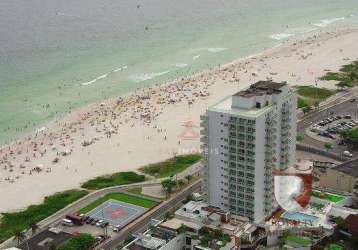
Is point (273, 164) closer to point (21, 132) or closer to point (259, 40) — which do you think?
point (21, 132)

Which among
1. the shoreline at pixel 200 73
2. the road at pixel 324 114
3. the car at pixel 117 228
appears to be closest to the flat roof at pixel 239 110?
the car at pixel 117 228

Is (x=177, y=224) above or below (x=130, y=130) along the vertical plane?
above

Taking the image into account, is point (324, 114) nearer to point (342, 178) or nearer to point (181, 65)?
point (342, 178)

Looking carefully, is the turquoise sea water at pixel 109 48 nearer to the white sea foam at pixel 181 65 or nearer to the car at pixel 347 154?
the white sea foam at pixel 181 65

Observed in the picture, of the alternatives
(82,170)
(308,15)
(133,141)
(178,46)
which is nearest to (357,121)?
(133,141)

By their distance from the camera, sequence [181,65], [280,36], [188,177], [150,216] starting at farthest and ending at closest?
[280,36] < [181,65] < [188,177] < [150,216]

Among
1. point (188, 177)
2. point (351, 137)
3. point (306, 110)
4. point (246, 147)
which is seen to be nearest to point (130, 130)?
point (188, 177)

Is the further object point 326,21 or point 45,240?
point 326,21

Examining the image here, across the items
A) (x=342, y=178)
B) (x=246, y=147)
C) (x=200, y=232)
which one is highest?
(x=246, y=147)
